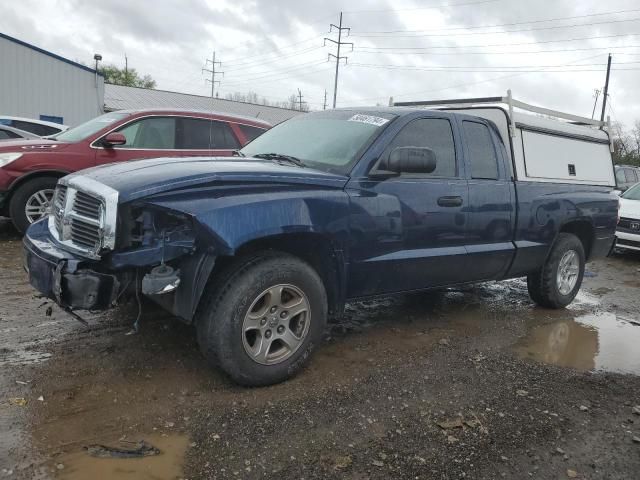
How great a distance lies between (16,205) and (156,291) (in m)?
4.91

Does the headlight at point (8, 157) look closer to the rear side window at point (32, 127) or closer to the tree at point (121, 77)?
the rear side window at point (32, 127)

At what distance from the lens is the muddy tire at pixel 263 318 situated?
3.16m

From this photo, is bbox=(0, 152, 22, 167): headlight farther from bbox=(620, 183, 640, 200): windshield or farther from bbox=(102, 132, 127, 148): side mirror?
bbox=(620, 183, 640, 200): windshield

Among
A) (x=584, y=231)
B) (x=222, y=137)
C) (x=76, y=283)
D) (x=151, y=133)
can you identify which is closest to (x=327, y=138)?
(x=76, y=283)

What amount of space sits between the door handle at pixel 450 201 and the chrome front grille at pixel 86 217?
2407mm

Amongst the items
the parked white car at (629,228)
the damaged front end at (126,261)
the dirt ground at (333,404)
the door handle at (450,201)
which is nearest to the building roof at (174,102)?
the parked white car at (629,228)

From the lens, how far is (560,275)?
5770 millimetres

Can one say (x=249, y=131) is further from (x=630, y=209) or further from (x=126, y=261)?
(x=630, y=209)

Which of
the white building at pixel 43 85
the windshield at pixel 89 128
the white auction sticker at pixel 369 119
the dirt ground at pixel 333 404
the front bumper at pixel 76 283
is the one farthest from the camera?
the white building at pixel 43 85

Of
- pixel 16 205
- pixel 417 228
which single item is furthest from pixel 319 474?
pixel 16 205

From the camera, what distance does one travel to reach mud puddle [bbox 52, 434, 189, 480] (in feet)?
8.03

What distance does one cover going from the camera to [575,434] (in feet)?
10.3

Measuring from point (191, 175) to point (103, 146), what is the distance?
477cm

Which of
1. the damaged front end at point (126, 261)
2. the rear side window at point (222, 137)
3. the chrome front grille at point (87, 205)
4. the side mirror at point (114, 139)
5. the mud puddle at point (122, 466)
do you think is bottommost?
the mud puddle at point (122, 466)
